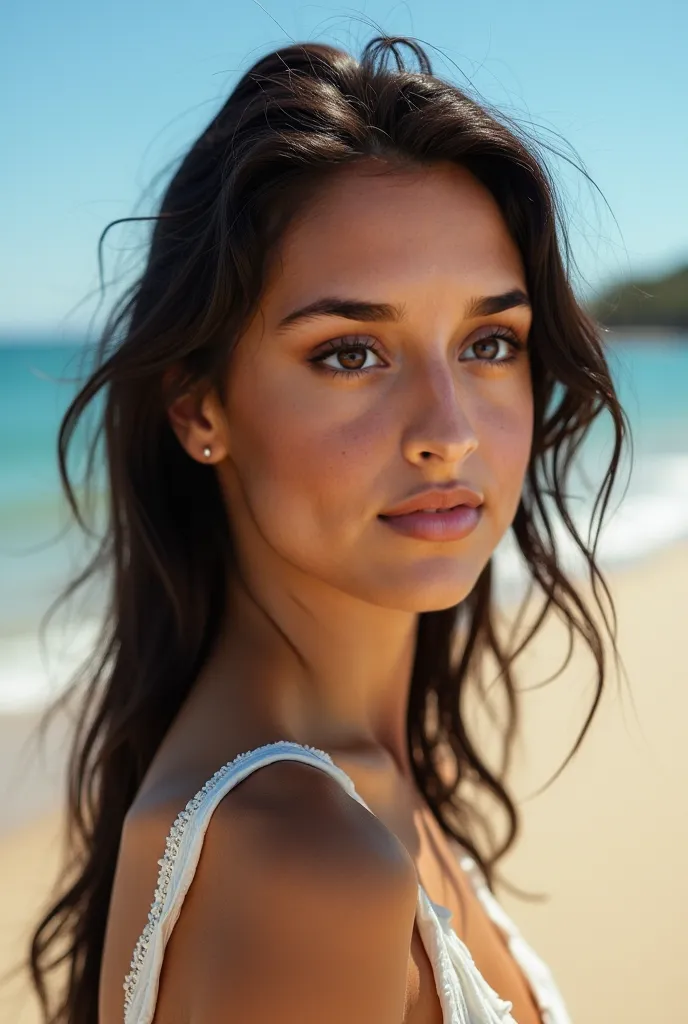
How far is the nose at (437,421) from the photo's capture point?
5.70 feet

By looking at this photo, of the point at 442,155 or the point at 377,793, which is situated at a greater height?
the point at 442,155

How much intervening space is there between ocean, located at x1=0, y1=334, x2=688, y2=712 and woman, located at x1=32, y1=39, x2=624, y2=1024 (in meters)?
0.44

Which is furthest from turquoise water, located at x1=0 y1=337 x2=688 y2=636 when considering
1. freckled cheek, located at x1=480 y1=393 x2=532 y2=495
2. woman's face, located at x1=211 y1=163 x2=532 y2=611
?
woman's face, located at x1=211 y1=163 x2=532 y2=611

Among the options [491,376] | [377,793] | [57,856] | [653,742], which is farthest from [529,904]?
[491,376]

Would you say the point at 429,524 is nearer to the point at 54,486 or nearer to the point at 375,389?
the point at 375,389

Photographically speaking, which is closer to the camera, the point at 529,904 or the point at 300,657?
the point at 300,657

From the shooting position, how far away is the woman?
1.41m

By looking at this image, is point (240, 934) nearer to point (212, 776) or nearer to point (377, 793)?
point (212, 776)

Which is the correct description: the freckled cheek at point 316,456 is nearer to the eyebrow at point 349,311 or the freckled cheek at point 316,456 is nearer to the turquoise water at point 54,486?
the eyebrow at point 349,311

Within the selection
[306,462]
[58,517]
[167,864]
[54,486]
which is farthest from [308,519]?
[54,486]

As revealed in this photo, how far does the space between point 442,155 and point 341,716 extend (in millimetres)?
1036

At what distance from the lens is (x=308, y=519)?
184 centimetres

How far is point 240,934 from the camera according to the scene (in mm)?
1350

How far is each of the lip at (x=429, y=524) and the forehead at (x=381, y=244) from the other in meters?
0.36
